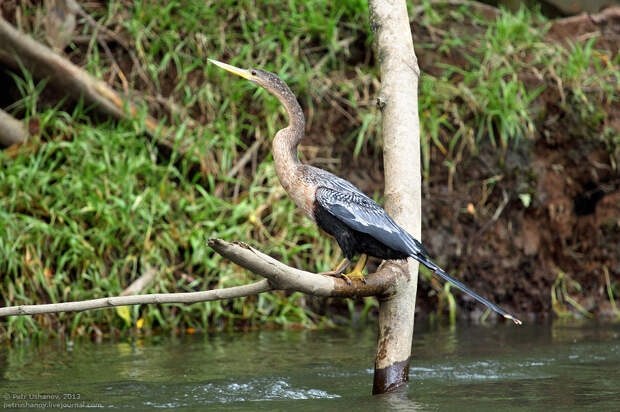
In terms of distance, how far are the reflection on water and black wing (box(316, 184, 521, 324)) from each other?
60 cm

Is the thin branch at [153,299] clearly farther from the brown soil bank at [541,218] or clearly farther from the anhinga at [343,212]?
the brown soil bank at [541,218]

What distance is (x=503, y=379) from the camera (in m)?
3.72

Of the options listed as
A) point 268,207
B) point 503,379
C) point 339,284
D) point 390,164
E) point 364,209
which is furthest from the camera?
point 268,207

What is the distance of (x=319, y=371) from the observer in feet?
13.2

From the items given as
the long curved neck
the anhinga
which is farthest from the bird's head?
the anhinga

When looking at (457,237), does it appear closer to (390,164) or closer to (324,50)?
(324,50)

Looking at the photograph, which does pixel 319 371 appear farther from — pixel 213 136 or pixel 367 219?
pixel 213 136

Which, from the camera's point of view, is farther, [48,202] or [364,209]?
[48,202]

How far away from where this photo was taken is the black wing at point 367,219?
3039 mm

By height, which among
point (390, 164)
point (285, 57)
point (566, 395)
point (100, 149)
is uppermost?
point (285, 57)

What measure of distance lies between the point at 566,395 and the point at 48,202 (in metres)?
4.13

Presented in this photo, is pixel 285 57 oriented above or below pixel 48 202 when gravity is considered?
above

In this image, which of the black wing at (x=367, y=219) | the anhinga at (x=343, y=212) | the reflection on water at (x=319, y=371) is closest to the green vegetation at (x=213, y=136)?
the reflection on water at (x=319, y=371)

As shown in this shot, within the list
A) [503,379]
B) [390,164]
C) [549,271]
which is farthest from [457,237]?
[390,164]
